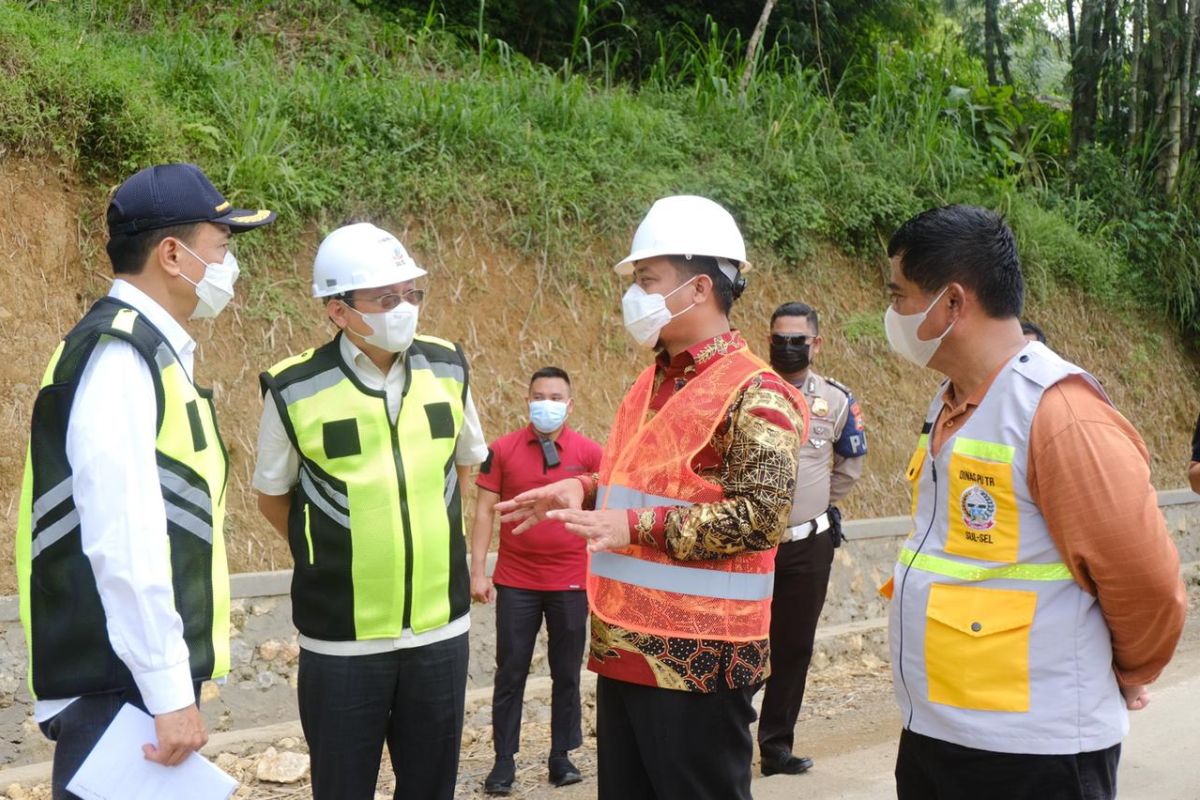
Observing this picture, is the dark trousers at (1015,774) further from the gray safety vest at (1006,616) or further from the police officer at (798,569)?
the police officer at (798,569)

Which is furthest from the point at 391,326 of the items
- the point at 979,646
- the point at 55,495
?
the point at 979,646

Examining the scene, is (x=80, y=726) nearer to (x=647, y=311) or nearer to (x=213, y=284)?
(x=213, y=284)

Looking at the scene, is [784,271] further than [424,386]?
Yes

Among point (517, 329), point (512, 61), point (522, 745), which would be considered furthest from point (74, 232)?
point (512, 61)

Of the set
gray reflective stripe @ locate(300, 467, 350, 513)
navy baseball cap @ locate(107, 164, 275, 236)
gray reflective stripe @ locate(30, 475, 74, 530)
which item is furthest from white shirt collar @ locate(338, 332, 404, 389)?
gray reflective stripe @ locate(30, 475, 74, 530)

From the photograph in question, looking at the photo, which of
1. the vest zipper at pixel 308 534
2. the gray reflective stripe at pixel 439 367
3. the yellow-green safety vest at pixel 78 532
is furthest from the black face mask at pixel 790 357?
the yellow-green safety vest at pixel 78 532

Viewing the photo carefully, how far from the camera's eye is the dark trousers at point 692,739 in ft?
10.2

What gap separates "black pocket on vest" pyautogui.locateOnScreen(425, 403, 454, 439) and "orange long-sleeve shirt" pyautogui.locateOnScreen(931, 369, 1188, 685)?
197 cm

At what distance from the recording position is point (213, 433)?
3066 mm

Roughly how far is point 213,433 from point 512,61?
8786 mm

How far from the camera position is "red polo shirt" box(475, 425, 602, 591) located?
575cm

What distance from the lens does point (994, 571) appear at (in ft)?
8.52

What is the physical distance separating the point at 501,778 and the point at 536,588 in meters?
0.91

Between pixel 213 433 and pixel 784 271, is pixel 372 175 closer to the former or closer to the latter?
pixel 784 271
